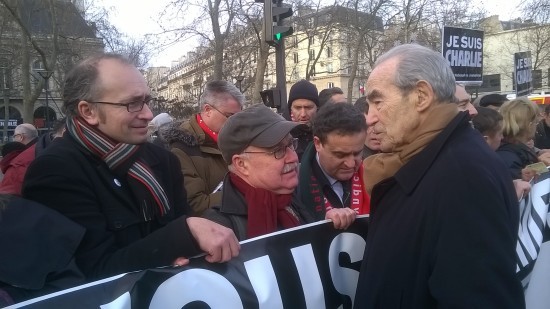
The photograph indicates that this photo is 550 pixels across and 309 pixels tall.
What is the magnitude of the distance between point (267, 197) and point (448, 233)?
0.99 m

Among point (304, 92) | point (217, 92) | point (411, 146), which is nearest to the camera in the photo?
point (411, 146)

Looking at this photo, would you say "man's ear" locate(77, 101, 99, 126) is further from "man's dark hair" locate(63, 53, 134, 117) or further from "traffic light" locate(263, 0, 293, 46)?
"traffic light" locate(263, 0, 293, 46)

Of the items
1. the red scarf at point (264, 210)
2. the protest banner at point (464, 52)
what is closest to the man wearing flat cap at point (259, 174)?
the red scarf at point (264, 210)

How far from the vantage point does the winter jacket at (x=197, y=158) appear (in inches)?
147

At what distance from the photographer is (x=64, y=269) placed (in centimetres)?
177

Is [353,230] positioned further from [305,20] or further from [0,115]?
[0,115]

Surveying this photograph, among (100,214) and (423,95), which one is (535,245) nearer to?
(423,95)

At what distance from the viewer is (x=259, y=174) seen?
Answer: 8.17 ft

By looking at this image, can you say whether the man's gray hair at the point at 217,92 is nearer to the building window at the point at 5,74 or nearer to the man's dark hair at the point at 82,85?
the man's dark hair at the point at 82,85

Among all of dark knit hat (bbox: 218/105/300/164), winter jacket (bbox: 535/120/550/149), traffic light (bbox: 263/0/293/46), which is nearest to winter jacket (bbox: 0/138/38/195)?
dark knit hat (bbox: 218/105/300/164)

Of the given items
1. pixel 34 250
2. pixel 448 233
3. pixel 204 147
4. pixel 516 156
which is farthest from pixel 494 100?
pixel 34 250

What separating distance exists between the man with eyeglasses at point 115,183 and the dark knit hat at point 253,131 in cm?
33

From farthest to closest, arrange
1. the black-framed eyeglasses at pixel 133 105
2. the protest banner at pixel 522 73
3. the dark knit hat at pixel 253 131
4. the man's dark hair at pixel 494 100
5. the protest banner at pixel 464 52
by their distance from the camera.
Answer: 1. the protest banner at pixel 522 73
2. the protest banner at pixel 464 52
3. the man's dark hair at pixel 494 100
4. the dark knit hat at pixel 253 131
5. the black-framed eyeglasses at pixel 133 105

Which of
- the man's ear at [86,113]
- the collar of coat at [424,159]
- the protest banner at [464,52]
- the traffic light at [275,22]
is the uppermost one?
the traffic light at [275,22]
